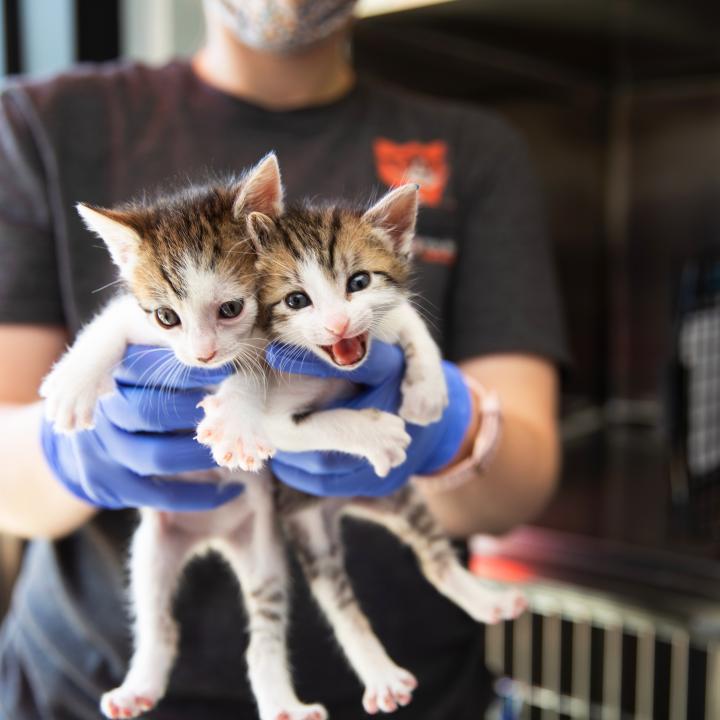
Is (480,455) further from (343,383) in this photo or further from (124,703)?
(124,703)

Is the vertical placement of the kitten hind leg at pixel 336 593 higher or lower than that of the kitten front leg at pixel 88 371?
lower

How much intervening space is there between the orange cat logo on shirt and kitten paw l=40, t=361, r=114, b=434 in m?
0.41

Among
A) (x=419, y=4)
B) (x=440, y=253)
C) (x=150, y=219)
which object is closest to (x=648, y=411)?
(x=419, y=4)

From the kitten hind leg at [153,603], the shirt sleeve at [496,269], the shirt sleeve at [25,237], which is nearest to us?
the kitten hind leg at [153,603]

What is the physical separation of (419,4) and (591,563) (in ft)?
3.88

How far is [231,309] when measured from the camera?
46cm

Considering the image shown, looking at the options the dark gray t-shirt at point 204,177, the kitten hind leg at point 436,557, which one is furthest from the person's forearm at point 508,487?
the kitten hind leg at point 436,557

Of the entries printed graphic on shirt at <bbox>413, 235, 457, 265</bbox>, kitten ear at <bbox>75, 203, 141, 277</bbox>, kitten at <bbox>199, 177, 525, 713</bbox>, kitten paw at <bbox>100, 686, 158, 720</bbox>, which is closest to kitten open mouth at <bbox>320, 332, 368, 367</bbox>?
kitten at <bbox>199, 177, 525, 713</bbox>

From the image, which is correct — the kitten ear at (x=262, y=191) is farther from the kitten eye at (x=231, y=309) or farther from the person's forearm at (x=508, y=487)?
the person's forearm at (x=508, y=487)

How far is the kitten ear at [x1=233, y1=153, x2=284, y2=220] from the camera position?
1.44 feet

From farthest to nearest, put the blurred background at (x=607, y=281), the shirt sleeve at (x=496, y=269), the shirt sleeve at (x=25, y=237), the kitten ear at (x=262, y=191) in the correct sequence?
1. the blurred background at (x=607, y=281)
2. the shirt sleeve at (x=496, y=269)
3. the shirt sleeve at (x=25, y=237)
4. the kitten ear at (x=262, y=191)

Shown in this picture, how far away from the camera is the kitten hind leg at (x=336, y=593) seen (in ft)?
1.73

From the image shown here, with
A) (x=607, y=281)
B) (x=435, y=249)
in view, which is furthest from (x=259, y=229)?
(x=607, y=281)

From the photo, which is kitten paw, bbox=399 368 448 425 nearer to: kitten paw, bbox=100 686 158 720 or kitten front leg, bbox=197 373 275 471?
kitten front leg, bbox=197 373 275 471
